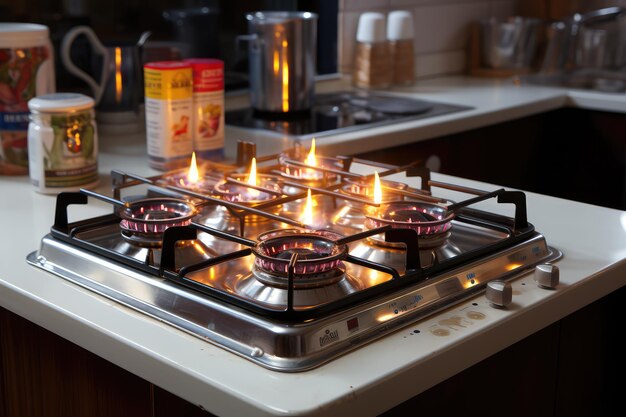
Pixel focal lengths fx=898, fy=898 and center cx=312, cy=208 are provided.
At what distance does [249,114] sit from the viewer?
7.25ft

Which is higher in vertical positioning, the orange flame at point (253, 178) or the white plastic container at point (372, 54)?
the white plastic container at point (372, 54)

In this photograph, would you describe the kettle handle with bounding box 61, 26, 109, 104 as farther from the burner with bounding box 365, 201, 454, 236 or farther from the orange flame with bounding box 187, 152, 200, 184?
the burner with bounding box 365, 201, 454, 236

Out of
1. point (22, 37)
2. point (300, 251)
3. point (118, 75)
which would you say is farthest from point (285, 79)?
point (300, 251)

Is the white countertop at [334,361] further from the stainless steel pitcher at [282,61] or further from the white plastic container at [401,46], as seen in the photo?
the white plastic container at [401,46]

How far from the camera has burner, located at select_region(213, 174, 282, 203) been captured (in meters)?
1.23

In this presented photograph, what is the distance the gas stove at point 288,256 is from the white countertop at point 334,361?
0.06 ft

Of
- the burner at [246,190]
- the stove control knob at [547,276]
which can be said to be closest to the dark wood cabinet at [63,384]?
the burner at [246,190]

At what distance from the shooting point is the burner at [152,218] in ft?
3.51

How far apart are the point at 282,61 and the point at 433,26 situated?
949 millimetres

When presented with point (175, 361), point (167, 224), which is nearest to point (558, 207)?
point (167, 224)

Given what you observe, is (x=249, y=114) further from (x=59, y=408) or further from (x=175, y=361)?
(x=175, y=361)

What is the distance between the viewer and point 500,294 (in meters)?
0.98

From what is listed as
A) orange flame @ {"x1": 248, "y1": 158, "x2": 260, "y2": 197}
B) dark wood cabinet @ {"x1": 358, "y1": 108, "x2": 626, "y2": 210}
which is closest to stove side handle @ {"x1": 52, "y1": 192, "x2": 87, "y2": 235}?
orange flame @ {"x1": 248, "y1": 158, "x2": 260, "y2": 197}

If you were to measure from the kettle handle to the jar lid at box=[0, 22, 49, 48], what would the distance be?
24 cm
